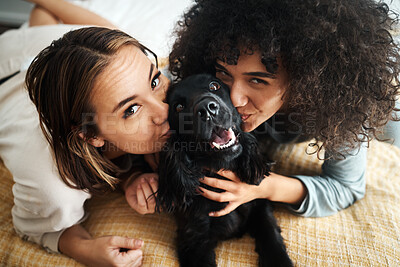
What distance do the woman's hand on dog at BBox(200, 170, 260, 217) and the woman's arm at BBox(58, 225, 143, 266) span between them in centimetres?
31

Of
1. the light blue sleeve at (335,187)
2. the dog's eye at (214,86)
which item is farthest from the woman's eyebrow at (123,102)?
the light blue sleeve at (335,187)

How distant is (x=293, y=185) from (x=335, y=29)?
0.59 m

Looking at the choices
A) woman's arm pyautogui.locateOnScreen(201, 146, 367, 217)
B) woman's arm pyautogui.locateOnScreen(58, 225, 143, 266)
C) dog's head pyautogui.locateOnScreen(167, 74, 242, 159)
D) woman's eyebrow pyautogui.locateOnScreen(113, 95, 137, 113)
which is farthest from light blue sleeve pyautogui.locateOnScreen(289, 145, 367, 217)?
woman's eyebrow pyautogui.locateOnScreen(113, 95, 137, 113)

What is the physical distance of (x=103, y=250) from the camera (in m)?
1.06

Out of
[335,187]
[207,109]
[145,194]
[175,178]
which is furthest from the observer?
[335,187]

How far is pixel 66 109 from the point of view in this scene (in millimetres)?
964

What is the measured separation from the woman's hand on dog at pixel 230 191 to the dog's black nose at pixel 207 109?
0.27 m

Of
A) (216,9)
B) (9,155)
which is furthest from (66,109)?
(216,9)

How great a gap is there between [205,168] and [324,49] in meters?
0.54

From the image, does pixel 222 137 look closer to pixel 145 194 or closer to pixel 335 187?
pixel 145 194

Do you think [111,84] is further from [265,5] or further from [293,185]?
[293,185]

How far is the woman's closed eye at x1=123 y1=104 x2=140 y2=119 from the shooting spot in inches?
38.1

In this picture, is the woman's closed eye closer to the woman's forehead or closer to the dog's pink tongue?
the woman's forehead

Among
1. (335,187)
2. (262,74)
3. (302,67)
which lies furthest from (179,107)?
(335,187)
